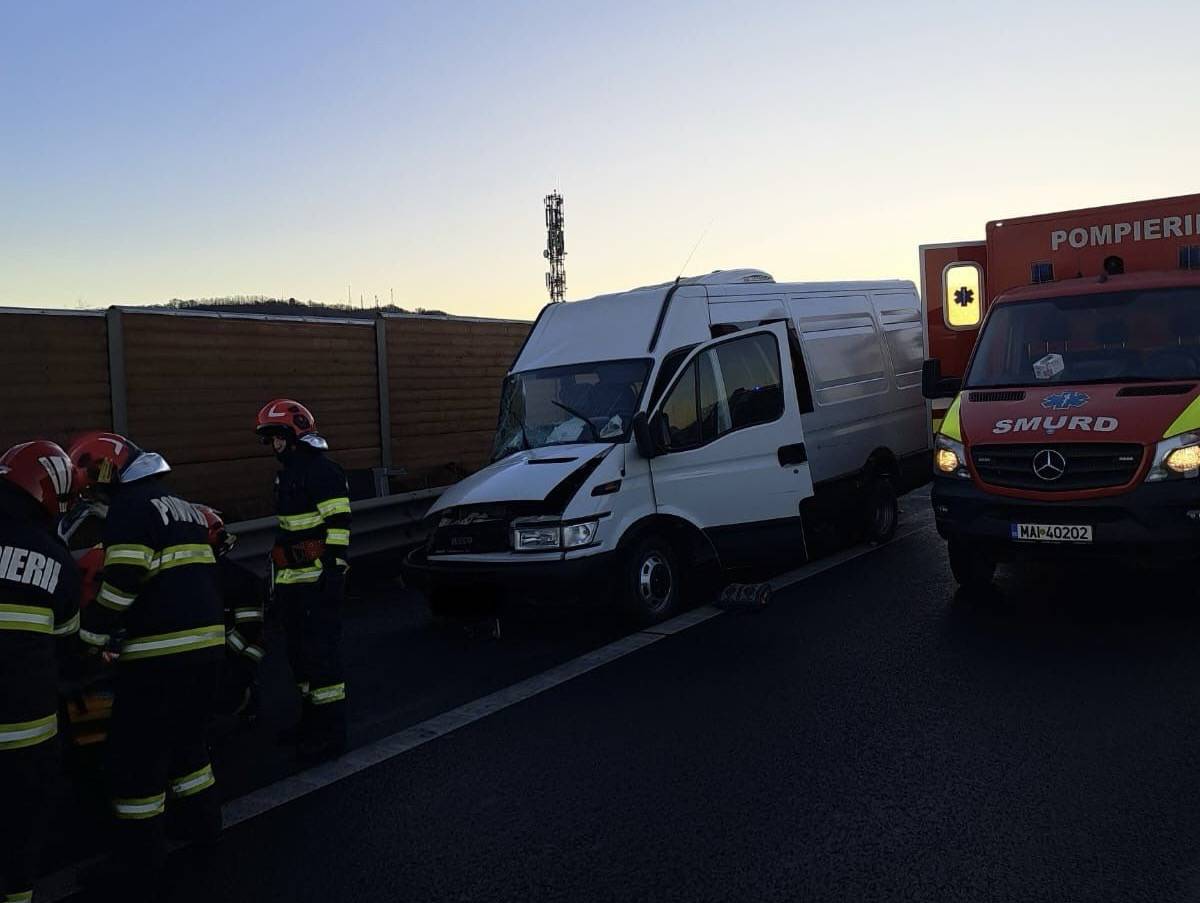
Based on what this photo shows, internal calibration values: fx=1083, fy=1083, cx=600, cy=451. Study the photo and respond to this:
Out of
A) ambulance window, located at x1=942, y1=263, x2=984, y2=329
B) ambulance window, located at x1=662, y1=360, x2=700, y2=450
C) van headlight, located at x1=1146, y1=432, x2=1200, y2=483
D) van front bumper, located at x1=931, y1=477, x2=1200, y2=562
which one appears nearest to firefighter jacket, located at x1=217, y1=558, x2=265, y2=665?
ambulance window, located at x1=662, y1=360, x2=700, y2=450

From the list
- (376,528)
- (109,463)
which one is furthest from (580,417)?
(109,463)

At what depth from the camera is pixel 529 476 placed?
7312mm

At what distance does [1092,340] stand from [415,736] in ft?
18.6

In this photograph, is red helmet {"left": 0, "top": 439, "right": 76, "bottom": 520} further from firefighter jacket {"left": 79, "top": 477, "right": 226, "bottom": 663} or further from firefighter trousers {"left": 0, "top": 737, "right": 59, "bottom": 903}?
firefighter trousers {"left": 0, "top": 737, "right": 59, "bottom": 903}

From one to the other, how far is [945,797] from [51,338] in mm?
8706

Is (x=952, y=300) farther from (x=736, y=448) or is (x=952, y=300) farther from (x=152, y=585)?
(x=152, y=585)

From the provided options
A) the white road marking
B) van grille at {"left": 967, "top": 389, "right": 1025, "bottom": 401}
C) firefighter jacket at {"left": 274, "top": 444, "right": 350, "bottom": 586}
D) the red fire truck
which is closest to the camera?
the white road marking

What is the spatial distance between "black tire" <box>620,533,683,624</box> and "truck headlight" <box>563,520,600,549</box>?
38cm

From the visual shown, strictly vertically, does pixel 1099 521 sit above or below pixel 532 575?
above

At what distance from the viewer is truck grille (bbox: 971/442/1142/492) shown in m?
6.88

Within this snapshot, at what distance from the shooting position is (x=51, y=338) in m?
9.82

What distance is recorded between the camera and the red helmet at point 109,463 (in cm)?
418

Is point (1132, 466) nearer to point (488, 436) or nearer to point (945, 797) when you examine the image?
point (945, 797)

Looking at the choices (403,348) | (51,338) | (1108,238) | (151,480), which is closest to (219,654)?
(151,480)
